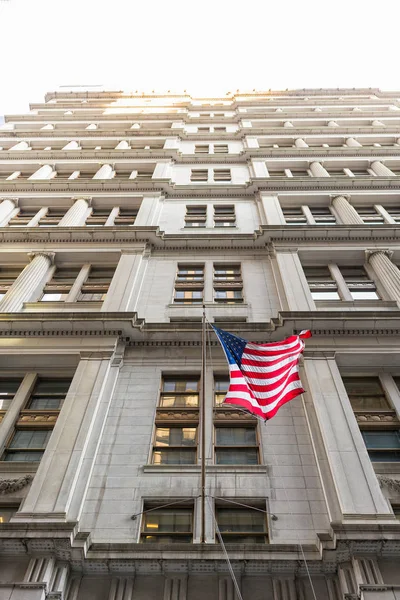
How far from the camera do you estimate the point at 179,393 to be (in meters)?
14.7

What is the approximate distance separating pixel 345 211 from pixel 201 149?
16462 mm

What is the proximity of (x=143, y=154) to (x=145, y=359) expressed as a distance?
2080 cm

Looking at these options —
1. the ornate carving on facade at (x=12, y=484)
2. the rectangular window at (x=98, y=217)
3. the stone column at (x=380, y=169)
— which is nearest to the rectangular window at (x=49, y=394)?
the ornate carving on facade at (x=12, y=484)

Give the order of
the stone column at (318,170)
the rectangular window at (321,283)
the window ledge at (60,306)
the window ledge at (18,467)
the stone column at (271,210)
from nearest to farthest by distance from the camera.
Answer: the window ledge at (18,467) → the window ledge at (60,306) → the rectangular window at (321,283) → the stone column at (271,210) → the stone column at (318,170)

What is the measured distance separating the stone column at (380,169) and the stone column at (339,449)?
57.9ft

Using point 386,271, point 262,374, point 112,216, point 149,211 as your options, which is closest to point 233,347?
point 262,374

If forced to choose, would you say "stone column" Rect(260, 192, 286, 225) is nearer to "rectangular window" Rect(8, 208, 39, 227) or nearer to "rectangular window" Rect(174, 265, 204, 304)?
"rectangular window" Rect(174, 265, 204, 304)

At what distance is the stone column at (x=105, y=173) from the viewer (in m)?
29.7

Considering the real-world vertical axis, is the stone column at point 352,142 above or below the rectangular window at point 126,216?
above

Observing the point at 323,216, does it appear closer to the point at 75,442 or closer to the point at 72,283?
the point at 72,283

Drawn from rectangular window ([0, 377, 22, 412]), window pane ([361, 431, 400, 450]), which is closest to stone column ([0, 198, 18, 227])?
rectangular window ([0, 377, 22, 412])

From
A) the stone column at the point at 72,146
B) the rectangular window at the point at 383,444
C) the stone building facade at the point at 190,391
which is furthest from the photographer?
the stone column at the point at 72,146

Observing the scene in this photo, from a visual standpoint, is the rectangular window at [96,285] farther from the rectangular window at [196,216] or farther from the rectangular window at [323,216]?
the rectangular window at [323,216]

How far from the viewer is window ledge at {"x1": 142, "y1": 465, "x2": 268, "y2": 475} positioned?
12.1 m
